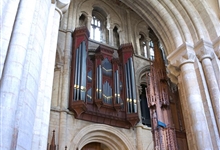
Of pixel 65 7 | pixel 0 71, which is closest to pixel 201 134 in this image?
pixel 65 7

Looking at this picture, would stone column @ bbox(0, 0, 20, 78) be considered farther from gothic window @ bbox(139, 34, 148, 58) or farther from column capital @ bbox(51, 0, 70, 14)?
gothic window @ bbox(139, 34, 148, 58)

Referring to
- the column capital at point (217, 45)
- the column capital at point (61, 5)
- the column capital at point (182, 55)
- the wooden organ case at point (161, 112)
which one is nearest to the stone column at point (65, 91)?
the wooden organ case at point (161, 112)

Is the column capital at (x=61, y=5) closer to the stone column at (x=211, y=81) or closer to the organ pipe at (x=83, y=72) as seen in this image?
the stone column at (x=211, y=81)

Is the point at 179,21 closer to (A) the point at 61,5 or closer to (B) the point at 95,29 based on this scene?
(A) the point at 61,5

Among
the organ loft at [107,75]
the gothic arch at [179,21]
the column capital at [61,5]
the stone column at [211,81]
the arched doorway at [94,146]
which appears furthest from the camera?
the arched doorway at [94,146]

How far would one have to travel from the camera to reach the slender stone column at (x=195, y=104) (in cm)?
581

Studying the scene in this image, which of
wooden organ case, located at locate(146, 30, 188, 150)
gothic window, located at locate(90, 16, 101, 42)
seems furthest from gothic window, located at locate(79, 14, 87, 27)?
wooden organ case, located at locate(146, 30, 188, 150)

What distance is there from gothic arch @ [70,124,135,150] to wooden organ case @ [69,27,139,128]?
30 centimetres

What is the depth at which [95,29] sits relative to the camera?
48.5 ft

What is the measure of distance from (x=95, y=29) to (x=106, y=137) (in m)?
6.27

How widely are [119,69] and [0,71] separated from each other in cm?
1014

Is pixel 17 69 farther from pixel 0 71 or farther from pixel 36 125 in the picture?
pixel 36 125

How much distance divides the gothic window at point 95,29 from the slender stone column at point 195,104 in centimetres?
818

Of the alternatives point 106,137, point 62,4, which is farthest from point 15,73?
point 106,137
